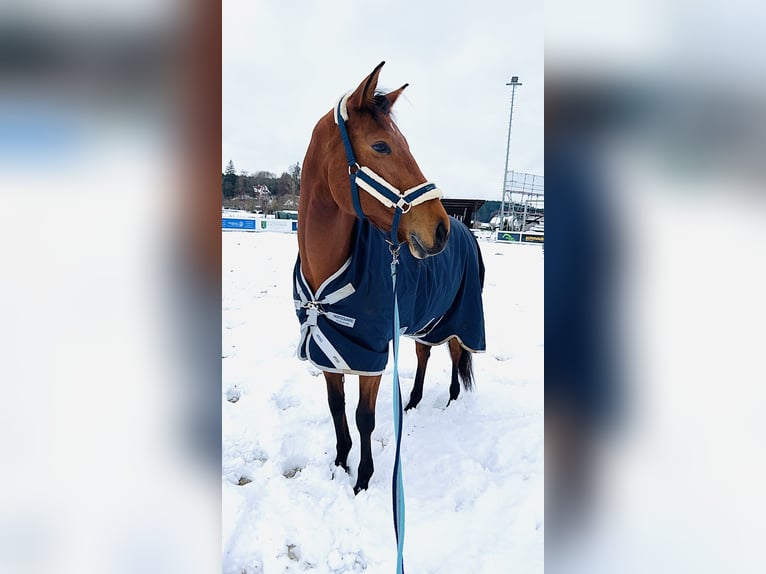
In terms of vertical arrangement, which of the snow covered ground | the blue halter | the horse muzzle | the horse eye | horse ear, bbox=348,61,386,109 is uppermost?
Result: horse ear, bbox=348,61,386,109

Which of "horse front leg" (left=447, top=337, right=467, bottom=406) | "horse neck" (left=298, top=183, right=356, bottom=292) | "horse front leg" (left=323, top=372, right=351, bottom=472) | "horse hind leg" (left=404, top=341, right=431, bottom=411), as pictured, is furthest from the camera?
"horse front leg" (left=447, top=337, right=467, bottom=406)

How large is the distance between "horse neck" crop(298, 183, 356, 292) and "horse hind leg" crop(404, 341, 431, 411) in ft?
4.81

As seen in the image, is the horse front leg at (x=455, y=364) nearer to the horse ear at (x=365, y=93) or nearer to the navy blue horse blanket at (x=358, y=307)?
the navy blue horse blanket at (x=358, y=307)

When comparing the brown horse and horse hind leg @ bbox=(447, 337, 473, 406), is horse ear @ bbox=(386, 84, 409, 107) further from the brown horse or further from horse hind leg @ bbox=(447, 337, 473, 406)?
horse hind leg @ bbox=(447, 337, 473, 406)

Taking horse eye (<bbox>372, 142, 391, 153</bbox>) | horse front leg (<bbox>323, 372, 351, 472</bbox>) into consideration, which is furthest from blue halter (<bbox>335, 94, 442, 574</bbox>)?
horse front leg (<bbox>323, 372, 351, 472</bbox>)

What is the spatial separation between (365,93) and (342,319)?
1059mm

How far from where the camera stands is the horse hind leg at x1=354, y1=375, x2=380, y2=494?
2.13 metres

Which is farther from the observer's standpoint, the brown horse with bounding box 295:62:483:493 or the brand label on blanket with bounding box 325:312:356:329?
the brand label on blanket with bounding box 325:312:356:329

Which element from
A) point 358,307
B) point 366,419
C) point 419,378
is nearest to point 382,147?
point 358,307

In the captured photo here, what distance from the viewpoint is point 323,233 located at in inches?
77.4

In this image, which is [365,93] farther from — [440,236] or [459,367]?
[459,367]
